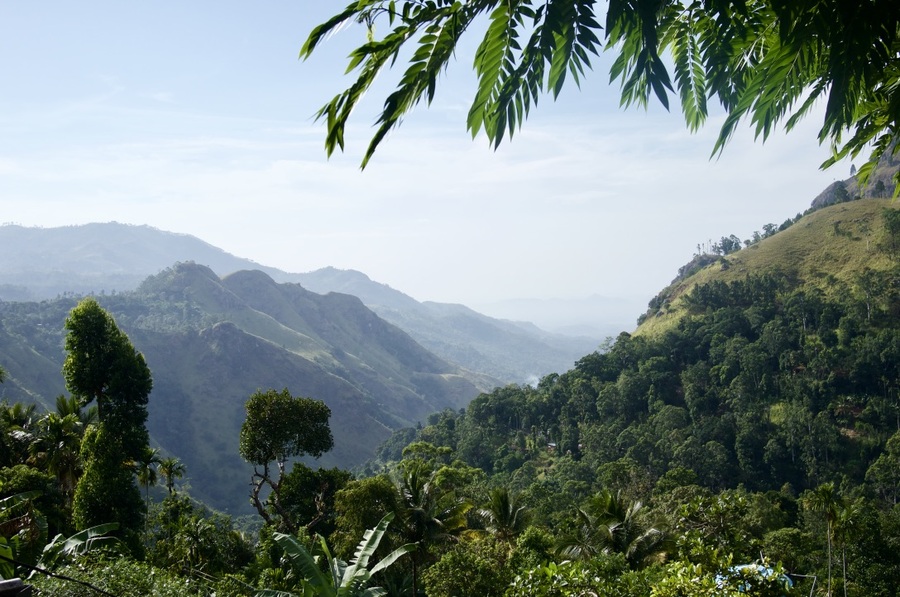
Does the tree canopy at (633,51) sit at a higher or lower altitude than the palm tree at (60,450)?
higher

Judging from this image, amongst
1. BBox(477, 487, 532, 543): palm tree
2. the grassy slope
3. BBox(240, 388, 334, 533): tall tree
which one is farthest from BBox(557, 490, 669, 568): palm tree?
the grassy slope

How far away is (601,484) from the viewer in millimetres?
54781

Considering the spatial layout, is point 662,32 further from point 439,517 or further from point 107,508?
point 107,508

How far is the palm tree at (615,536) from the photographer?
19.1 meters

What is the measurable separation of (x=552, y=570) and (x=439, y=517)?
1530 cm

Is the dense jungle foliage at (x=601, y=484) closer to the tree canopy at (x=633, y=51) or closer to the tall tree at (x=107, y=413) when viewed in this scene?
the tall tree at (x=107, y=413)

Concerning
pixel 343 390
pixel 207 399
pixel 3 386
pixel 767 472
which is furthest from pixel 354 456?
pixel 767 472

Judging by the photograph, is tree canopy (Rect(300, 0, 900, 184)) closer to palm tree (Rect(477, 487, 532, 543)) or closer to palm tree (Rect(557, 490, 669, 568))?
palm tree (Rect(557, 490, 669, 568))

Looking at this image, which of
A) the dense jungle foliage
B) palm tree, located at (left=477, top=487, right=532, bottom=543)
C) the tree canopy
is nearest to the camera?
the tree canopy

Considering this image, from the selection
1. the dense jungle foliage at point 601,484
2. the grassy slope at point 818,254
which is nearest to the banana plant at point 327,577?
the dense jungle foliage at point 601,484

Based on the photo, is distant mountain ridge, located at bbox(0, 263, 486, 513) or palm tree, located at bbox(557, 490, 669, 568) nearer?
palm tree, located at bbox(557, 490, 669, 568)

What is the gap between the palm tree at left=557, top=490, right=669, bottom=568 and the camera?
1911 cm

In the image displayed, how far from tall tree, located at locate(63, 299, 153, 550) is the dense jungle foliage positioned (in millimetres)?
368

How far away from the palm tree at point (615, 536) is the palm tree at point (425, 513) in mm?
4116
